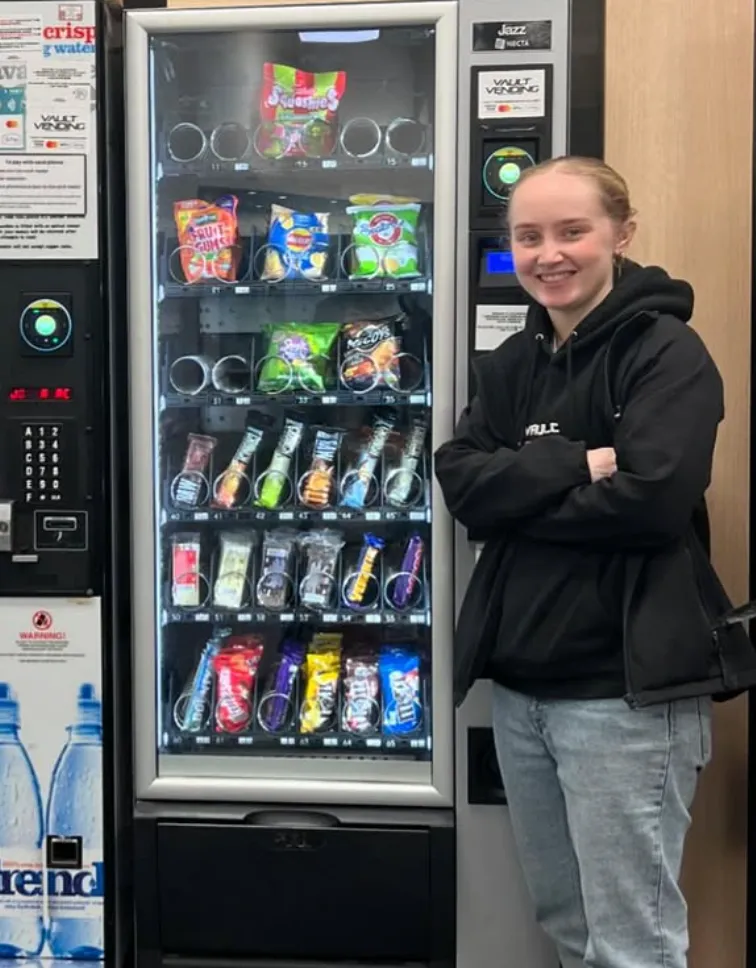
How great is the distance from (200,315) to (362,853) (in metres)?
1.23

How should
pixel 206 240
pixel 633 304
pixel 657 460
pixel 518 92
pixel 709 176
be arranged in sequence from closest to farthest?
1. pixel 657 460
2. pixel 633 304
3. pixel 518 92
4. pixel 709 176
5. pixel 206 240

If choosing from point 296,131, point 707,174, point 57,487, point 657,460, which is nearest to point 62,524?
point 57,487

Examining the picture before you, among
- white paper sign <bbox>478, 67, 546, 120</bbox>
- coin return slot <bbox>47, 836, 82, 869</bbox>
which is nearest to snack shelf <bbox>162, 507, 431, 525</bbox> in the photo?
coin return slot <bbox>47, 836, 82, 869</bbox>

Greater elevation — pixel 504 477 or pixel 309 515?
pixel 504 477

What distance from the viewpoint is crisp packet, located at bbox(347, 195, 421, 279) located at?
208cm

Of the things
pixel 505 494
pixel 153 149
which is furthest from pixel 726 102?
pixel 153 149

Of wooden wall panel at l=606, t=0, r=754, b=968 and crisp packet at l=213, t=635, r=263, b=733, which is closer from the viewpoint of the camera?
wooden wall panel at l=606, t=0, r=754, b=968

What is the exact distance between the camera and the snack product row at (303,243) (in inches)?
82.2

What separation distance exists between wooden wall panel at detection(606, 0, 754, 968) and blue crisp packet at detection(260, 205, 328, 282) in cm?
64

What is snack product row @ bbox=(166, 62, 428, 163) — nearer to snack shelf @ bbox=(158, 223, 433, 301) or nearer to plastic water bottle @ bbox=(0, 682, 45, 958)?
snack shelf @ bbox=(158, 223, 433, 301)

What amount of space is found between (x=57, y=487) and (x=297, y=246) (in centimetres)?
73

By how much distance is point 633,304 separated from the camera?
1548 mm

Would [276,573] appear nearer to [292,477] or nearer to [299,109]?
[292,477]

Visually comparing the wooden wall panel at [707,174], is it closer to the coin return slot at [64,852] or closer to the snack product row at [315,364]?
the snack product row at [315,364]
